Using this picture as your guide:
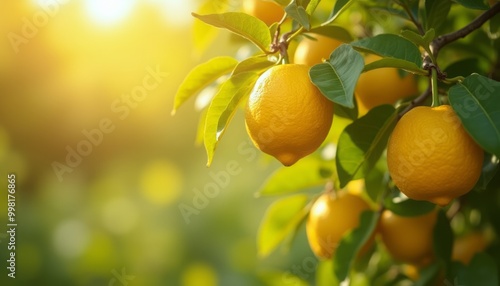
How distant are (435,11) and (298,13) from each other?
294 millimetres

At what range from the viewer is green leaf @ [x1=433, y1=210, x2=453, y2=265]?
3.70ft

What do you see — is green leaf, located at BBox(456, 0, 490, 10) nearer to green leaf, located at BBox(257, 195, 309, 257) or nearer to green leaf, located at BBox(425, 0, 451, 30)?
green leaf, located at BBox(425, 0, 451, 30)

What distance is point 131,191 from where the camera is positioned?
127 inches

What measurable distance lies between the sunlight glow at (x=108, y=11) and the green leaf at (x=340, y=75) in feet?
5.83

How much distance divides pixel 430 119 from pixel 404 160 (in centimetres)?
6

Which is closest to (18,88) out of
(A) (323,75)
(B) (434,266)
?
(B) (434,266)

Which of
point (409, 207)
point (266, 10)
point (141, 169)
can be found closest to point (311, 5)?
point (266, 10)

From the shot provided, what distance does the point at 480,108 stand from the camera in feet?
2.39

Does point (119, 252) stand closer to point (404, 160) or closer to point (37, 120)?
point (37, 120)

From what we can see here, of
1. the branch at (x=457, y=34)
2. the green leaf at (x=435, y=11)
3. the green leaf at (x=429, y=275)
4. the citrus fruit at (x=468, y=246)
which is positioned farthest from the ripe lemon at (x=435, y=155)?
the citrus fruit at (x=468, y=246)

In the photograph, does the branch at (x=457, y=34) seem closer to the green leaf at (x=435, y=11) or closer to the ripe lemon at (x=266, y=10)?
the green leaf at (x=435, y=11)

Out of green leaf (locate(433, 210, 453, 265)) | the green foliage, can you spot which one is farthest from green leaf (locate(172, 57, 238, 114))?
green leaf (locate(433, 210, 453, 265))

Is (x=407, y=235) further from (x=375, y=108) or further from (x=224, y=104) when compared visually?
(x=224, y=104)

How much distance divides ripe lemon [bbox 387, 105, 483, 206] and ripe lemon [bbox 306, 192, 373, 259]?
35cm
